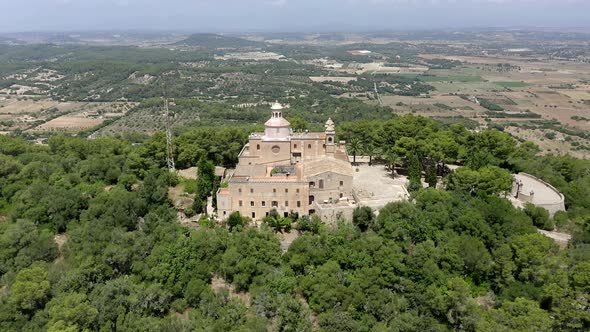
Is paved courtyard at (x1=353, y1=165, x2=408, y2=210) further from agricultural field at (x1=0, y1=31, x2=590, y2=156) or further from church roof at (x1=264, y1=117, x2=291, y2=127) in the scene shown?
agricultural field at (x1=0, y1=31, x2=590, y2=156)

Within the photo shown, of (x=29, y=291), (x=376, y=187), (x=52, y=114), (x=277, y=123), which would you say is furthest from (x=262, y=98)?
(x=29, y=291)

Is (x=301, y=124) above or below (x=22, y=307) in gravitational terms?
above

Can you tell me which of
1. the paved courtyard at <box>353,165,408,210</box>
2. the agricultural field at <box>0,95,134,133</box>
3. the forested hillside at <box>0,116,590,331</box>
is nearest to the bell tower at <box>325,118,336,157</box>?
the paved courtyard at <box>353,165,408,210</box>

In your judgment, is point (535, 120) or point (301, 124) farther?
point (535, 120)

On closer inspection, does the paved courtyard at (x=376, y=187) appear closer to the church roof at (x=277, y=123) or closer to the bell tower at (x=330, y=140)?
the bell tower at (x=330, y=140)

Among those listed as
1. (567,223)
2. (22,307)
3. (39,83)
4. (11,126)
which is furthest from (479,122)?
(39,83)

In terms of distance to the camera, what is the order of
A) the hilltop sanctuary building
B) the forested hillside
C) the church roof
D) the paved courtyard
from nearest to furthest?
the forested hillside, the hilltop sanctuary building, the paved courtyard, the church roof

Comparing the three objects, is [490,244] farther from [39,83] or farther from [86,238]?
[39,83]
